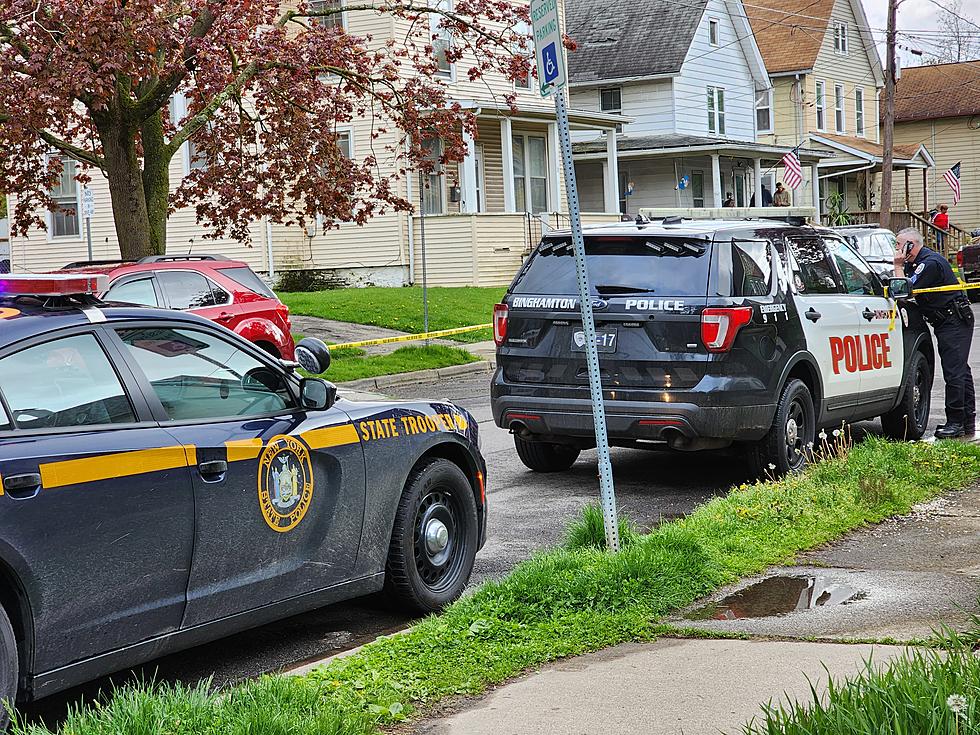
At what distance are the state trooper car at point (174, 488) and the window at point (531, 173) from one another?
1133 inches

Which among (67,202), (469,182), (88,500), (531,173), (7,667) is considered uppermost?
(531,173)

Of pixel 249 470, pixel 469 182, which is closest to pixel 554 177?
pixel 469 182

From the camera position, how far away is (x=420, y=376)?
59.8 ft

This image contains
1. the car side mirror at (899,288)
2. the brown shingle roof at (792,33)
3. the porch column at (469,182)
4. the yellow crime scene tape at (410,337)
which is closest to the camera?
the car side mirror at (899,288)

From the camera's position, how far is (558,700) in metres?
4.54

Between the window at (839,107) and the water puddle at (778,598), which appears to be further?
the window at (839,107)

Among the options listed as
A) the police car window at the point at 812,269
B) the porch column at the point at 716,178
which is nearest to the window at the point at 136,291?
the police car window at the point at 812,269

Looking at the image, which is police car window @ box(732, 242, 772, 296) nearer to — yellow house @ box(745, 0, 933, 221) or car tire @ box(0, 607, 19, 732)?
car tire @ box(0, 607, 19, 732)

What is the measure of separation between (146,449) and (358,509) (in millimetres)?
1254

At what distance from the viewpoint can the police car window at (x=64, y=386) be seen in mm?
4488

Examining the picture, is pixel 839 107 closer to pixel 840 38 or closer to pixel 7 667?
pixel 840 38

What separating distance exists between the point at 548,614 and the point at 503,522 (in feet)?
9.46

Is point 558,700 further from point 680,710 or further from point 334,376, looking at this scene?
point 334,376

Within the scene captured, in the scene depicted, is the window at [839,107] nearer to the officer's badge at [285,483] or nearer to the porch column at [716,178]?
the porch column at [716,178]
